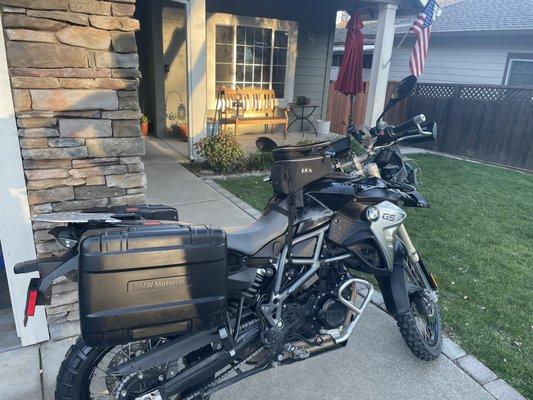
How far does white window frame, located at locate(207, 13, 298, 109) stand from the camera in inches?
290

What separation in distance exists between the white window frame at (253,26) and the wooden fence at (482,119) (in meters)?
2.91

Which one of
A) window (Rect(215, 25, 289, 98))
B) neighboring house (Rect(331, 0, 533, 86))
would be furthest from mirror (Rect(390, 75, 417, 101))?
neighboring house (Rect(331, 0, 533, 86))

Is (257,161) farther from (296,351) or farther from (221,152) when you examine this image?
(296,351)

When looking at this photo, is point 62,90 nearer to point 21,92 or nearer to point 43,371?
point 21,92

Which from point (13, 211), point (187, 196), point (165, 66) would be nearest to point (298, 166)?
point (13, 211)

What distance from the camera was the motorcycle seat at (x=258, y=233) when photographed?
167 centimetres

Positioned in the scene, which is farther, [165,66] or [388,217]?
[165,66]

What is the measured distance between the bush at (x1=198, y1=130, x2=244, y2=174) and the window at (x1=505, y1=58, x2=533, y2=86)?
8.17 m

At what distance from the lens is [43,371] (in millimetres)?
2014

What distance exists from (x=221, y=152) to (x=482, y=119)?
217 inches

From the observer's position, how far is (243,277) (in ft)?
5.41

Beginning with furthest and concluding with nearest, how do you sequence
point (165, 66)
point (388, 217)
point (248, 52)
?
point (248, 52), point (165, 66), point (388, 217)

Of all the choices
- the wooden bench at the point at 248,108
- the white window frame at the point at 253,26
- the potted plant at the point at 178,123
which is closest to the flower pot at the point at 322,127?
the white window frame at the point at 253,26

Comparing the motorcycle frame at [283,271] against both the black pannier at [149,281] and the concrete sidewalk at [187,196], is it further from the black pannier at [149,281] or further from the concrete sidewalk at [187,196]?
the concrete sidewalk at [187,196]
